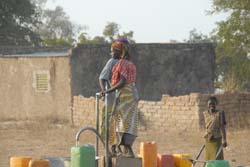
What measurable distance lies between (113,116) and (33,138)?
980 cm

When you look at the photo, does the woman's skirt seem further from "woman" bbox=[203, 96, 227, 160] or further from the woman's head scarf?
"woman" bbox=[203, 96, 227, 160]

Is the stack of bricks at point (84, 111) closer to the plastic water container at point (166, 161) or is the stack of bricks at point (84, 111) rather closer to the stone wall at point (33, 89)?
the stone wall at point (33, 89)

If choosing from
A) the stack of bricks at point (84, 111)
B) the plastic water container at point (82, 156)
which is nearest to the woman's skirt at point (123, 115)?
the plastic water container at point (82, 156)

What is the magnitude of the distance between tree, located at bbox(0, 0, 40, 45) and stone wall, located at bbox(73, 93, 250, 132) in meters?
20.1

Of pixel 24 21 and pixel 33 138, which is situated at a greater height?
pixel 24 21

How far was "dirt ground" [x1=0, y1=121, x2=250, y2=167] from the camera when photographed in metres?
15.4

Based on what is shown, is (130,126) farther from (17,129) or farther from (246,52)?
(246,52)

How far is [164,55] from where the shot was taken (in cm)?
2733

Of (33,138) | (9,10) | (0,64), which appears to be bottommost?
(33,138)

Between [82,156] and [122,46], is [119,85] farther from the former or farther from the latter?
[82,156]

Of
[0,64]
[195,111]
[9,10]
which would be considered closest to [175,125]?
[195,111]

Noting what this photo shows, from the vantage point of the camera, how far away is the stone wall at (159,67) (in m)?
26.1

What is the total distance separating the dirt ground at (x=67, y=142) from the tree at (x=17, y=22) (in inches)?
717

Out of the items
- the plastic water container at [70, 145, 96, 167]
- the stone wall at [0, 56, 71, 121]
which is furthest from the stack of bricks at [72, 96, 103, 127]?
the plastic water container at [70, 145, 96, 167]
